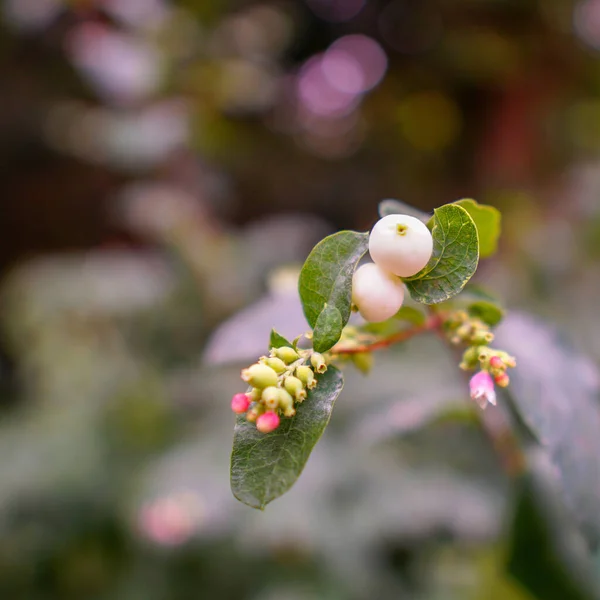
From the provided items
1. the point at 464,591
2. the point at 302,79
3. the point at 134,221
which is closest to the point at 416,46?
the point at 302,79

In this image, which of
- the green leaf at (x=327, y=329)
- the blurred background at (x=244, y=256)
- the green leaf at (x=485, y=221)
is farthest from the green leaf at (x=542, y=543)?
the green leaf at (x=327, y=329)

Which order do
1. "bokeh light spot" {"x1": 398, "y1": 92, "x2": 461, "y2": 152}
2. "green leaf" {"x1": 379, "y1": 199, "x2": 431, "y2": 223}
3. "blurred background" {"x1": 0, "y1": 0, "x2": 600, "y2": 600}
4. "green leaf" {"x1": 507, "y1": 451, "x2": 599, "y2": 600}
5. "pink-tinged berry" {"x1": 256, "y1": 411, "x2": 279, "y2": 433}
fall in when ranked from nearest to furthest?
"pink-tinged berry" {"x1": 256, "y1": 411, "x2": 279, "y2": 433} < "green leaf" {"x1": 379, "y1": 199, "x2": 431, "y2": 223} < "green leaf" {"x1": 507, "y1": 451, "x2": 599, "y2": 600} < "blurred background" {"x1": 0, "y1": 0, "x2": 600, "y2": 600} < "bokeh light spot" {"x1": 398, "y1": 92, "x2": 461, "y2": 152}

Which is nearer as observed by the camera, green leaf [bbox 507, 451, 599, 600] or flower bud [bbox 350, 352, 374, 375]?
flower bud [bbox 350, 352, 374, 375]

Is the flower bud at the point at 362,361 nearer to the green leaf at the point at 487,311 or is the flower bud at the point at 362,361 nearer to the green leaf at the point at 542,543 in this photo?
the green leaf at the point at 487,311

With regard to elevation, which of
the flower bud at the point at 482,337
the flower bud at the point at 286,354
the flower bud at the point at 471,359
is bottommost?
the flower bud at the point at 286,354

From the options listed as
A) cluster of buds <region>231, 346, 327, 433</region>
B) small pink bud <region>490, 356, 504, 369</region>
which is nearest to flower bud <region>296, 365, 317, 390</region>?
cluster of buds <region>231, 346, 327, 433</region>

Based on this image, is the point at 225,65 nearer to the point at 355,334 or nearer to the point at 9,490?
the point at 9,490

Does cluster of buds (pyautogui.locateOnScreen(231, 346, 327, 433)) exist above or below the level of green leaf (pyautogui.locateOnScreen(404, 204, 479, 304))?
below

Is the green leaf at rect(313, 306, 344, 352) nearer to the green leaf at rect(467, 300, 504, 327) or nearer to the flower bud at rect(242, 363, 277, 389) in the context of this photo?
the flower bud at rect(242, 363, 277, 389)
